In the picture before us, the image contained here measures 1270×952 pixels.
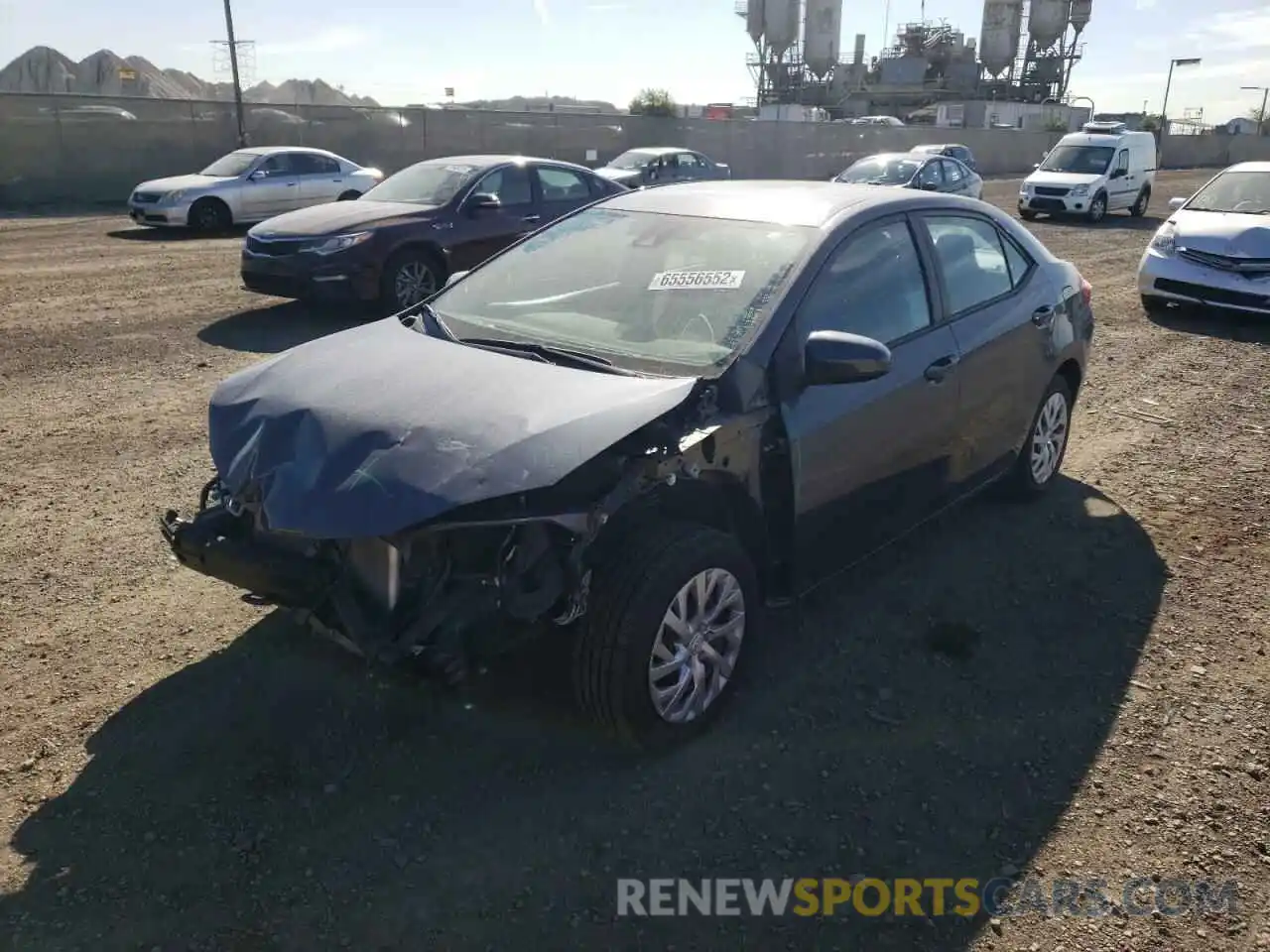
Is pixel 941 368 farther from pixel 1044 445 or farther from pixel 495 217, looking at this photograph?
pixel 495 217

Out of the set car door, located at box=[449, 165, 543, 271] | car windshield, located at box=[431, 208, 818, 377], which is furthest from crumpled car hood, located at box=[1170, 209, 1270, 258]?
car windshield, located at box=[431, 208, 818, 377]

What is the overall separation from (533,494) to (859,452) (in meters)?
1.47

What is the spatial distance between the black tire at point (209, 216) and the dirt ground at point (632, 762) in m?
12.8

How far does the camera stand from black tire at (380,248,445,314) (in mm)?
9500

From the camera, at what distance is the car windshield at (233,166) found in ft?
56.1

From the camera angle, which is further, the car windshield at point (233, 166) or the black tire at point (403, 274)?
the car windshield at point (233, 166)

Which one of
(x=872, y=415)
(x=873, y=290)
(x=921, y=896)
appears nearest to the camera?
Result: (x=921, y=896)

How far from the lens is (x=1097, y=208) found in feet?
68.4

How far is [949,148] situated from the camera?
2778 centimetres

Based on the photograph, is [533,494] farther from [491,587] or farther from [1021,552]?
→ [1021,552]

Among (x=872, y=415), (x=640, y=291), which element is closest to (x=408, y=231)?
(x=640, y=291)

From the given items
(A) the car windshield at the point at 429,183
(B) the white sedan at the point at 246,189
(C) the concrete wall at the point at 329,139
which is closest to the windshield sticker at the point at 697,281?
(A) the car windshield at the point at 429,183

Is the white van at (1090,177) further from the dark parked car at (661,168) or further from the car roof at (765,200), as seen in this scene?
the car roof at (765,200)

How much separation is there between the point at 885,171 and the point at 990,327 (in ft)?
46.5
